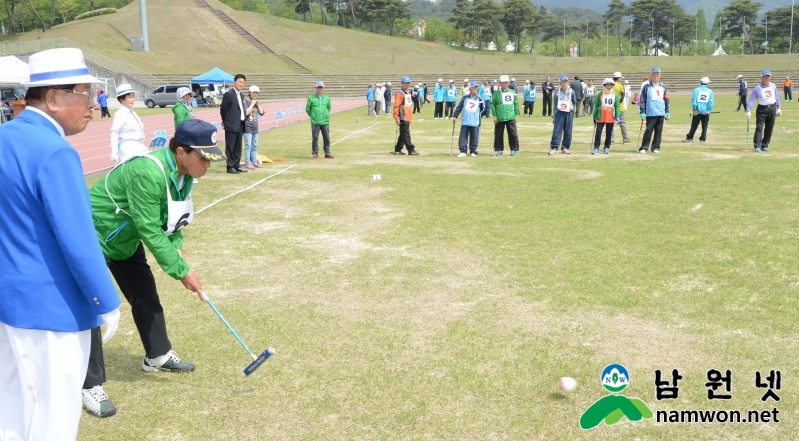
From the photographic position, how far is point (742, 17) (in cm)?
10094

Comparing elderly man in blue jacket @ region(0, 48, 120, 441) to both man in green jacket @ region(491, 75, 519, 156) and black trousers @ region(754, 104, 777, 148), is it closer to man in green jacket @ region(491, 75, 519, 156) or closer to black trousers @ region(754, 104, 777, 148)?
man in green jacket @ region(491, 75, 519, 156)

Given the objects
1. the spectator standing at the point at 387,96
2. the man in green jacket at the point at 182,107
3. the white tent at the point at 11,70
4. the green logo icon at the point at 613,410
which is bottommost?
the green logo icon at the point at 613,410

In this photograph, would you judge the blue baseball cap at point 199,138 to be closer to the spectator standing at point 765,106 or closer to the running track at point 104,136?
the running track at point 104,136

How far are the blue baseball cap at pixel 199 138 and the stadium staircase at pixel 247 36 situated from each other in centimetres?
6712

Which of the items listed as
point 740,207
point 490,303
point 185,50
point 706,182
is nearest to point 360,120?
point 706,182

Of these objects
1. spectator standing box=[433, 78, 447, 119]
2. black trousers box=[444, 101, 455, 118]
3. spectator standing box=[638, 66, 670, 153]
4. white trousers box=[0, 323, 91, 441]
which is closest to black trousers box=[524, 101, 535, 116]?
black trousers box=[444, 101, 455, 118]

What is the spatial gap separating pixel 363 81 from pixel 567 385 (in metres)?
64.3

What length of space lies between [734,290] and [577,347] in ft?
7.02

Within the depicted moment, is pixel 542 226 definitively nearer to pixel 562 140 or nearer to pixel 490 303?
pixel 490 303

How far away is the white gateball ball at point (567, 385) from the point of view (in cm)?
441

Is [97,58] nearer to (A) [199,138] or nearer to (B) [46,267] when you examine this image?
(A) [199,138]

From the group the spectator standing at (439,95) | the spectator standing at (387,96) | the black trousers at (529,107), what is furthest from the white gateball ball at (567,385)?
the spectator standing at (387,96)

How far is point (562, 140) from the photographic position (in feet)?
60.9

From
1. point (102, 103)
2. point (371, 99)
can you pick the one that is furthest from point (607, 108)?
point (102, 103)
